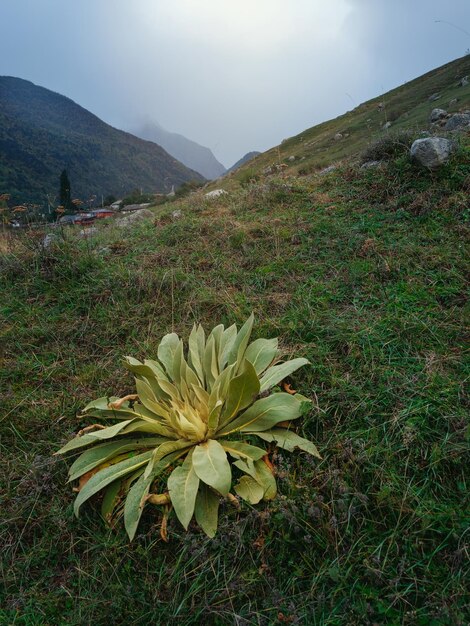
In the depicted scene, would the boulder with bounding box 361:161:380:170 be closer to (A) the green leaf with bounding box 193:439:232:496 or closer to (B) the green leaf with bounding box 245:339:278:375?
(B) the green leaf with bounding box 245:339:278:375

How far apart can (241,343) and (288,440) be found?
27.7 inches

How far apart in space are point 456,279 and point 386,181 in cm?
228

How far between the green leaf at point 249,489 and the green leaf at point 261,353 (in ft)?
2.47

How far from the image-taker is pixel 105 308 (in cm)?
350

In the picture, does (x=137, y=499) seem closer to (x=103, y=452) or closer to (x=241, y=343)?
(x=103, y=452)

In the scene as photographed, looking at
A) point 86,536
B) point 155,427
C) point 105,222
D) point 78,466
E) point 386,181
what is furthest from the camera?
point 105,222

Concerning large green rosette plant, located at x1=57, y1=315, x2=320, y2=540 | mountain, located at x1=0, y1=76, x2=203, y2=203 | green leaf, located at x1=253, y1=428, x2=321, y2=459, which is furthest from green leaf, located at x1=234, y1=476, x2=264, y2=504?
mountain, located at x1=0, y1=76, x2=203, y2=203

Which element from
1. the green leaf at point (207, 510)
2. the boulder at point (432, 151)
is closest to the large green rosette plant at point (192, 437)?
the green leaf at point (207, 510)

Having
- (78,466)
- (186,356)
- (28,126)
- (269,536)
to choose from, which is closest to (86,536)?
(78,466)

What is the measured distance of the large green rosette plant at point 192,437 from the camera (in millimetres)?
1775

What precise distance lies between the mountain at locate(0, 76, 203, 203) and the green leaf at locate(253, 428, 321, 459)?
1439 cm

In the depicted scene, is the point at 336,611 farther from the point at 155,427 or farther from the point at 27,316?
the point at 27,316

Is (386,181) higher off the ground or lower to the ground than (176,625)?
higher

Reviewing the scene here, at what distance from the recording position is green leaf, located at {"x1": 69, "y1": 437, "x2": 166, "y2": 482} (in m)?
1.99
